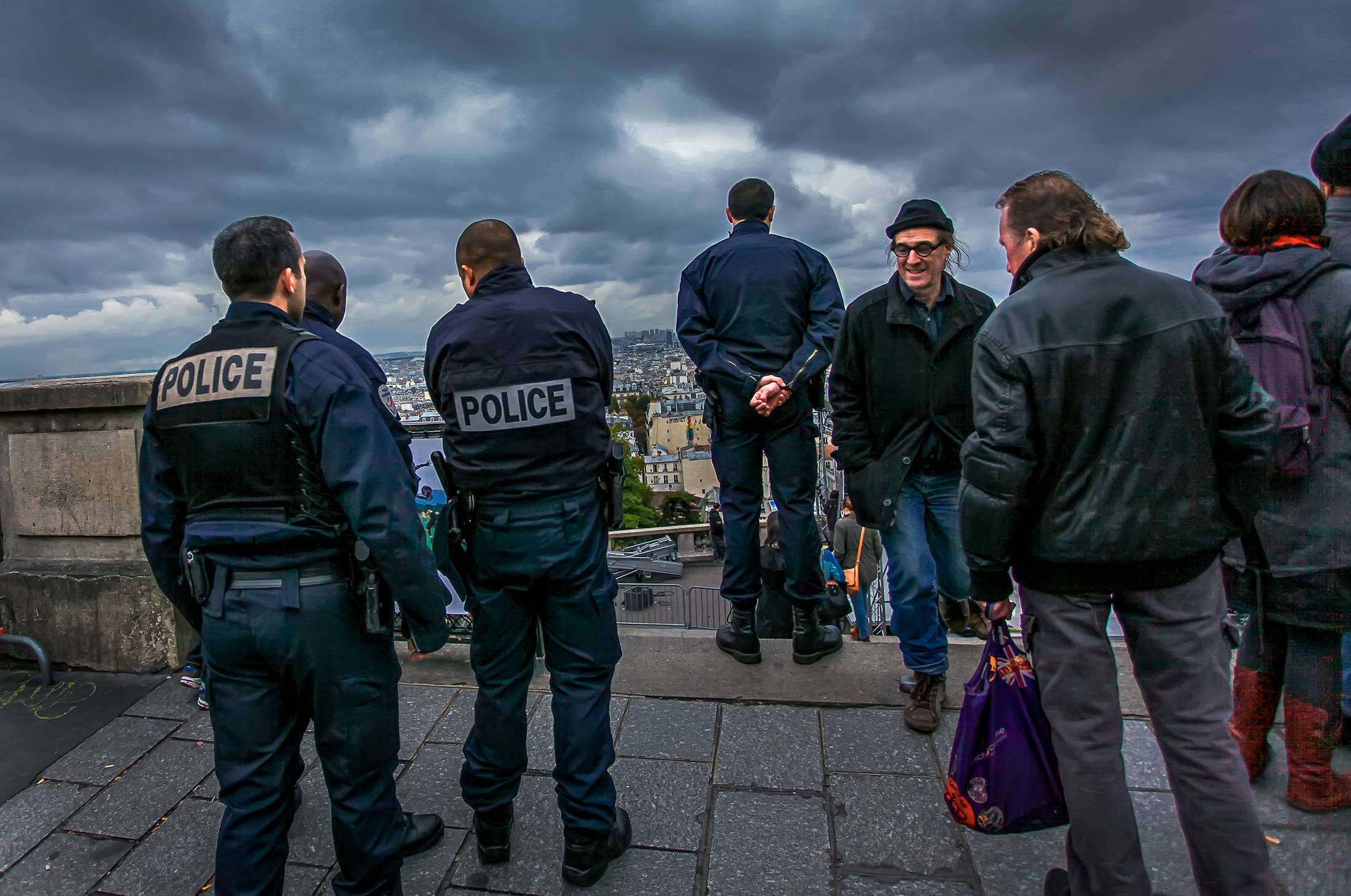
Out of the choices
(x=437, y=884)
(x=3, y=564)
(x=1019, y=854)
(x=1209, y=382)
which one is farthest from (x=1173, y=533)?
(x=3, y=564)

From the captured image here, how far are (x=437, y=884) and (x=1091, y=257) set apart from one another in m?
2.66

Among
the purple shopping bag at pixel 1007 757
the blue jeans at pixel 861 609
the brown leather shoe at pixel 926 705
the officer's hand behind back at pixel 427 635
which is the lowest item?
the blue jeans at pixel 861 609

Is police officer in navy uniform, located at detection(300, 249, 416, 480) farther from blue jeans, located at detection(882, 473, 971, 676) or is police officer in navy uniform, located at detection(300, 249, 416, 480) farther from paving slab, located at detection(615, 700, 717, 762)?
blue jeans, located at detection(882, 473, 971, 676)

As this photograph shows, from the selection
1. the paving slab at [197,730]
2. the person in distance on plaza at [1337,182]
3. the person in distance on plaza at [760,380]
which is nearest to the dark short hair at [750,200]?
the person in distance on plaza at [760,380]

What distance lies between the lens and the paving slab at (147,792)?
2.95m

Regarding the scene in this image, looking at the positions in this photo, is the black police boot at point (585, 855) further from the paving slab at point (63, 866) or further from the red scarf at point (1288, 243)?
the red scarf at point (1288, 243)

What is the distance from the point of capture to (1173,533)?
6.72 ft

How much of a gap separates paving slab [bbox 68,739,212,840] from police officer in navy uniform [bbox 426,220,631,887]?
1.30 m

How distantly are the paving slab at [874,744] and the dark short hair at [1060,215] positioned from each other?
1943 millimetres

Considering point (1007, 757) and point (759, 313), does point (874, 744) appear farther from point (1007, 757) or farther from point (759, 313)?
point (759, 313)

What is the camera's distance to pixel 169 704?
3883 millimetres

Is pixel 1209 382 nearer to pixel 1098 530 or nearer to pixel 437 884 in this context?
pixel 1098 530

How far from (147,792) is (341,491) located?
1919 mm

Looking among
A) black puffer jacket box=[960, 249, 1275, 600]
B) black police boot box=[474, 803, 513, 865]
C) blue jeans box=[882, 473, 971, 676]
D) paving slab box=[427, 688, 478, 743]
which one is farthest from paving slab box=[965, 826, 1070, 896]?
paving slab box=[427, 688, 478, 743]
